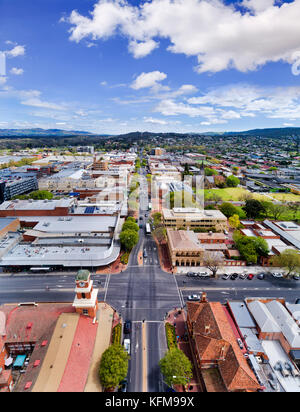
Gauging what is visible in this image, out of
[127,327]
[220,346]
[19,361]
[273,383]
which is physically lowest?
[273,383]

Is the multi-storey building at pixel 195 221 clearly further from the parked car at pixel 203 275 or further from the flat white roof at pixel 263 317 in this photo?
the flat white roof at pixel 263 317

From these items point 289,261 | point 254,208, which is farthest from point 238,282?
point 254,208

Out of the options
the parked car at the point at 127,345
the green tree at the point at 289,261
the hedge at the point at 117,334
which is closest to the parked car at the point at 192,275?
the green tree at the point at 289,261

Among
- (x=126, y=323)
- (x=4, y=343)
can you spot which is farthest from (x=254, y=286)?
(x=4, y=343)

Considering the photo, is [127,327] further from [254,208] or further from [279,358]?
[254,208]

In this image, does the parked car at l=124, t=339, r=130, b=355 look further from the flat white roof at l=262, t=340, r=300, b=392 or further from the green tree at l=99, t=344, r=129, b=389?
the flat white roof at l=262, t=340, r=300, b=392

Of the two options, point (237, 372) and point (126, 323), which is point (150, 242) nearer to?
point (126, 323)

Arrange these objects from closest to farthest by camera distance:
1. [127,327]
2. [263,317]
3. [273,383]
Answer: [273,383] → [263,317] → [127,327]

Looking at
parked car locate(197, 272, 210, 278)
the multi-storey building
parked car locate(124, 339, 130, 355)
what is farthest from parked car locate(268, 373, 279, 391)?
the multi-storey building
